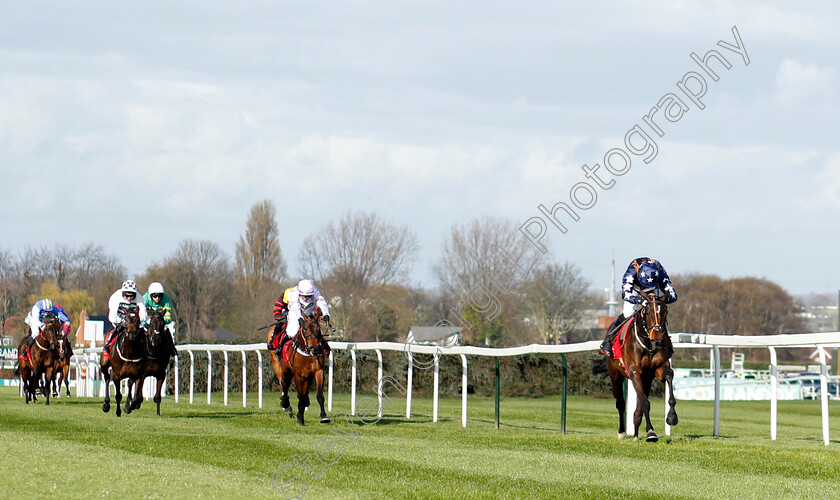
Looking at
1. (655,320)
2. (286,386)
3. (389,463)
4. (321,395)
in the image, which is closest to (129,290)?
(286,386)

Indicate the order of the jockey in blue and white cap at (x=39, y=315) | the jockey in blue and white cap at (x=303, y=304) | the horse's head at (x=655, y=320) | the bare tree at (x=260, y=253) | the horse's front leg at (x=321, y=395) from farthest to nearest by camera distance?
the bare tree at (x=260, y=253), the jockey in blue and white cap at (x=39, y=315), the jockey in blue and white cap at (x=303, y=304), the horse's front leg at (x=321, y=395), the horse's head at (x=655, y=320)

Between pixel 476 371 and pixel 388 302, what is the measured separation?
25.0m

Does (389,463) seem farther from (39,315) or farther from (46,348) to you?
(39,315)

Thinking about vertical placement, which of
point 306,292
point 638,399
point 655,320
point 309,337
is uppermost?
point 306,292

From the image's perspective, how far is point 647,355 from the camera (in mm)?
9750

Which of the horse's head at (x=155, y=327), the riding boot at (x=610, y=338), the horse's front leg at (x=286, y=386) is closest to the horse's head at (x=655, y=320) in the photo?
the riding boot at (x=610, y=338)

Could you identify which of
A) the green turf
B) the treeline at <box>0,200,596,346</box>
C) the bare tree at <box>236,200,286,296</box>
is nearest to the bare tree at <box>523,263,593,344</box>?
the treeline at <box>0,200,596,346</box>

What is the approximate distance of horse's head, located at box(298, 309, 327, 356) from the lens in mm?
12469

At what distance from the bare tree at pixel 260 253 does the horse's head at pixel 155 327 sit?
62.5 meters

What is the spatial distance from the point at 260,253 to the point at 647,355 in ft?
225

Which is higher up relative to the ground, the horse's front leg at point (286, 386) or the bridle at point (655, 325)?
the bridle at point (655, 325)

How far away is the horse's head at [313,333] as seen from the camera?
12.5 meters

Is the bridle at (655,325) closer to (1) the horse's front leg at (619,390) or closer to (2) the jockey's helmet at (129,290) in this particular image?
(1) the horse's front leg at (619,390)

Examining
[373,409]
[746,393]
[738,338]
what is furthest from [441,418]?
[746,393]
